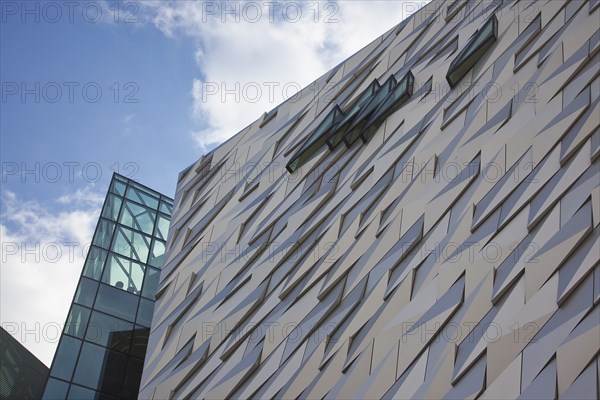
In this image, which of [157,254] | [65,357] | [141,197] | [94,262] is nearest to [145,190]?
[141,197]

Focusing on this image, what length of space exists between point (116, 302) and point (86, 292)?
109cm

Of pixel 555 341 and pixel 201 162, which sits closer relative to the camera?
pixel 555 341

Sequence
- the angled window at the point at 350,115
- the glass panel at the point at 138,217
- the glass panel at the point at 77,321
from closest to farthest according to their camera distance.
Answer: the angled window at the point at 350,115 < the glass panel at the point at 77,321 < the glass panel at the point at 138,217

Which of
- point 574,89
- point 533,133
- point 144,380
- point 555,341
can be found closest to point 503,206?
point 533,133

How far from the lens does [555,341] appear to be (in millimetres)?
12430

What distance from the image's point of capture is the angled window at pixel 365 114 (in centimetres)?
2355

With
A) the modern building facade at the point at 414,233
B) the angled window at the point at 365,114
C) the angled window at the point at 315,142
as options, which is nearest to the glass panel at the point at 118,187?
the modern building facade at the point at 414,233

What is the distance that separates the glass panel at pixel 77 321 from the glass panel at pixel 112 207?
4565 mm

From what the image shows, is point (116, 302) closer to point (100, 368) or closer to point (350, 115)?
point (100, 368)

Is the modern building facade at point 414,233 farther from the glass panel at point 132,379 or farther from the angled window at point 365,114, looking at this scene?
the glass panel at point 132,379

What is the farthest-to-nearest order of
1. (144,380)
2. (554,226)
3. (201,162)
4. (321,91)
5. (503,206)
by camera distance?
(201,162)
(321,91)
(144,380)
(503,206)
(554,226)

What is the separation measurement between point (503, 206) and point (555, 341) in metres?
4.21

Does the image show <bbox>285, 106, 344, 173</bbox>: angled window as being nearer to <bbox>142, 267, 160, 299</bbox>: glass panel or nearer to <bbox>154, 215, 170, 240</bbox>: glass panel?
<bbox>142, 267, 160, 299</bbox>: glass panel

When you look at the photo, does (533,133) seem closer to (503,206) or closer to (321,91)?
(503,206)
